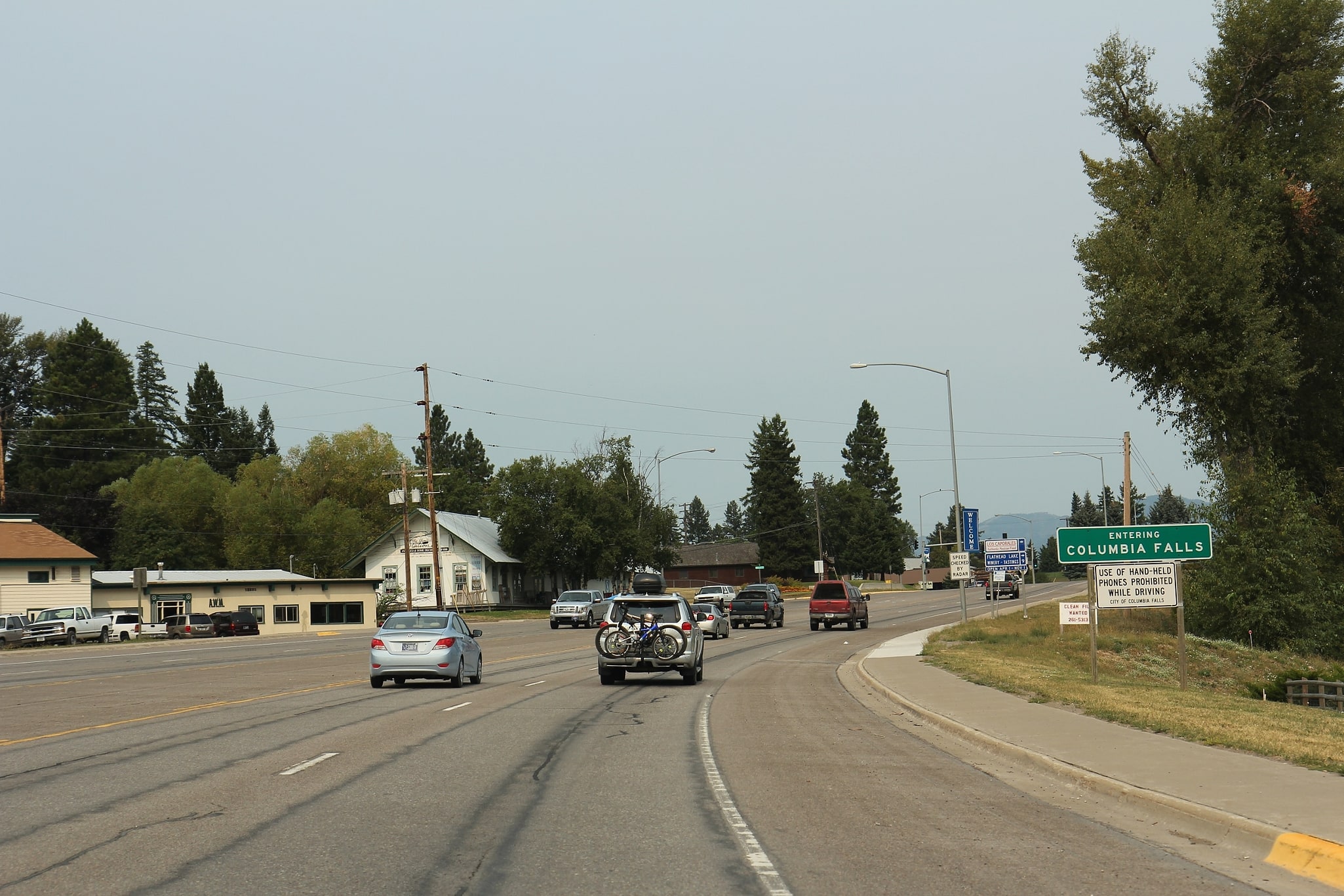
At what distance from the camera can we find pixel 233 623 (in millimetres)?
66938

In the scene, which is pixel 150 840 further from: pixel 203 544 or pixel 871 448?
pixel 871 448

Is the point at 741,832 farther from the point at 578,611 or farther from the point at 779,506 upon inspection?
the point at 779,506

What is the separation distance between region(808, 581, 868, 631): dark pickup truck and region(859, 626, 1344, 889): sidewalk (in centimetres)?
3263

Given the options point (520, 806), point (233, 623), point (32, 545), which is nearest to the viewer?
point (520, 806)

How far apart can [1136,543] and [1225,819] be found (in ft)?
44.3

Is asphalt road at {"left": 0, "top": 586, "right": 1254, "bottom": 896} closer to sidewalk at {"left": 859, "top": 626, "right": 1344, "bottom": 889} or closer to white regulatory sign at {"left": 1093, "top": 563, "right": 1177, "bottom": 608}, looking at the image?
sidewalk at {"left": 859, "top": 626, "right": 1344, "bottom": 889}

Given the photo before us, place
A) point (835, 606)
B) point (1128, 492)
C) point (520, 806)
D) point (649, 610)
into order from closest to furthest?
point (520, 806)
point (649, 610)
point (1128, 492)
point (835, 606)

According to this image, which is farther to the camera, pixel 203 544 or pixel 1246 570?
pixel 203 544

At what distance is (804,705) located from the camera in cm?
1989

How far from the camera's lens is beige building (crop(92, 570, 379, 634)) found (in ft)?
238

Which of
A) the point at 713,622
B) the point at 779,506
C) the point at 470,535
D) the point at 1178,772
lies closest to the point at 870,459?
the point at 779,506

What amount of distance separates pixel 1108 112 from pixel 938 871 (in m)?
39.0

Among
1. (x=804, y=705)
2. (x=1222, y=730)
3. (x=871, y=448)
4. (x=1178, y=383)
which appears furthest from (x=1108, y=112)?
(x=871, y=448)

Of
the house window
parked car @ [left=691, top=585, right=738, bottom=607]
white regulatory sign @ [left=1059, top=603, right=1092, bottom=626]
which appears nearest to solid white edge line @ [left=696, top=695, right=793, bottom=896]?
white regulatory sign @ [left=1059, top=603, right=1092, bottom=626]
